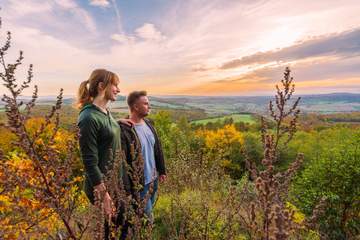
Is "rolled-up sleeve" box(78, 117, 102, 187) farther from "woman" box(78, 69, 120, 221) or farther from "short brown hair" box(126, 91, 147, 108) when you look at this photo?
"short brown hair" box(126, 91, 147, 108)

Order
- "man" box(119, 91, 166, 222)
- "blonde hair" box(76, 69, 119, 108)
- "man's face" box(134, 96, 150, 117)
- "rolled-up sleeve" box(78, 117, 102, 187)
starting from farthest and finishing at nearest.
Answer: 1. "man's face" box(134, 96, 150, 117)
2. "man" box(119, 91, 166, 222)
3. "blonde hair" box(76, 69, 119, 108)
4. "rolled-up sleeve" box(78, 117, 102, 187)

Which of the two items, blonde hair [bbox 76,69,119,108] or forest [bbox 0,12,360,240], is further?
blonde hair [bbox 76,69,119,108]

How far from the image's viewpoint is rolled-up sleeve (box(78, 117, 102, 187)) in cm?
302

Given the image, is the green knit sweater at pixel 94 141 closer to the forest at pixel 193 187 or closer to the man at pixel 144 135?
the forest at pixel 193 187

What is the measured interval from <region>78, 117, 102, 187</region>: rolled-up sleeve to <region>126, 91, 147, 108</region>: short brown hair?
123 cm

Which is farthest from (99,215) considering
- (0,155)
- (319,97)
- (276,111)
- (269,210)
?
(319,97)

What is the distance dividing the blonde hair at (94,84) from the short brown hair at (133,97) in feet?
2.75

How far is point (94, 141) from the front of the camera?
311 centimetres

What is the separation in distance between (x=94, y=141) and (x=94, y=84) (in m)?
0.64

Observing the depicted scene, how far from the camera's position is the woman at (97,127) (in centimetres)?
304

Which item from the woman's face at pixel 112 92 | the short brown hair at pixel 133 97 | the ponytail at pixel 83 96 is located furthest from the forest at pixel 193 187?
the short brown hair at pixel 133 97

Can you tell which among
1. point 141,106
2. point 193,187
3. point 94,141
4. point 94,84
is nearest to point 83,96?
point 94,84

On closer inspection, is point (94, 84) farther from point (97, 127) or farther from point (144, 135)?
point (144, 135)

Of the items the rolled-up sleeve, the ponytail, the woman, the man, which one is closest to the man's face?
the man
